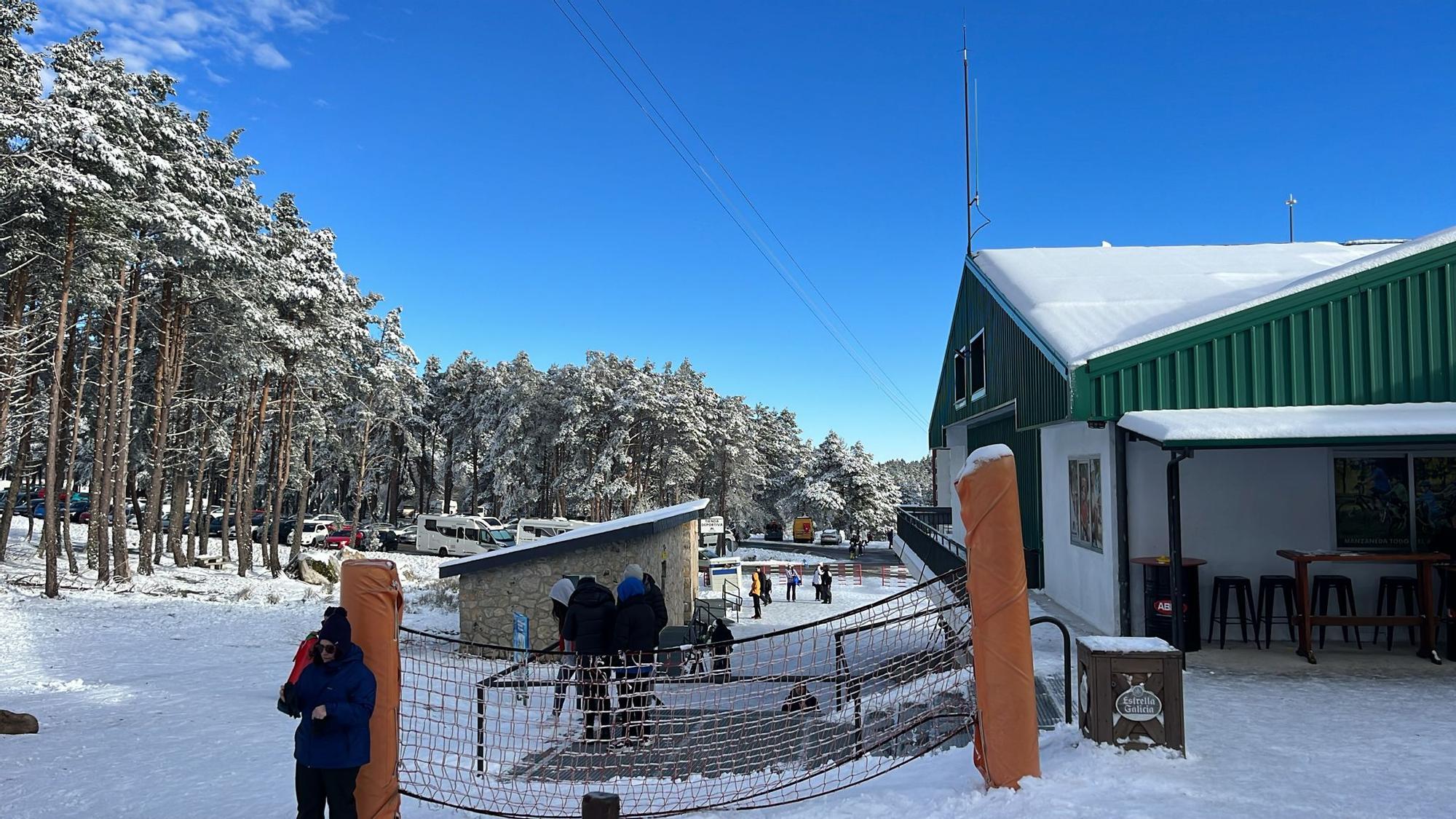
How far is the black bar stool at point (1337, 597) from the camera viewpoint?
328 inches

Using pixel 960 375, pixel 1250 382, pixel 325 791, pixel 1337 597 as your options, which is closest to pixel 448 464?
pixel 960 375

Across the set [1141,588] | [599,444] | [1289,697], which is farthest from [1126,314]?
[599,444]

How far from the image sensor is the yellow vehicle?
57.8 metres

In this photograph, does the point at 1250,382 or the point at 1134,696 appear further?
the point at 1250,382

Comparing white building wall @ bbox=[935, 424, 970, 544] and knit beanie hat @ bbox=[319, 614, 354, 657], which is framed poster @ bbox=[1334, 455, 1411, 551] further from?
white building wall @ bbox=[935, 424, 970, 544]

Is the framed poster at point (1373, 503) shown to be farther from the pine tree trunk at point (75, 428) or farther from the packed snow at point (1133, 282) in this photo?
the pine tree trunk at point (75, 428)

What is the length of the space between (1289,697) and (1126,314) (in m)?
5.15

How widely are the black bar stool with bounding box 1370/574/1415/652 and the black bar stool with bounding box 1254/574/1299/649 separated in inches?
30.3

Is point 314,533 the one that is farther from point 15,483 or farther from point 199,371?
point 15,483

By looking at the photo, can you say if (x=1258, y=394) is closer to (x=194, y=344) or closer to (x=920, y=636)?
(x=920, y=636)

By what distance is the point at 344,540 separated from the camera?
39.2 m

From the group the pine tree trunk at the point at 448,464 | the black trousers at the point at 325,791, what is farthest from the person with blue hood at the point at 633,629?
the pine tree trunk at the point at 448,464

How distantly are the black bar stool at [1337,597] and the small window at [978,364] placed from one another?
23.8 ft

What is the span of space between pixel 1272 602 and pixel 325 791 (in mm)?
8825
